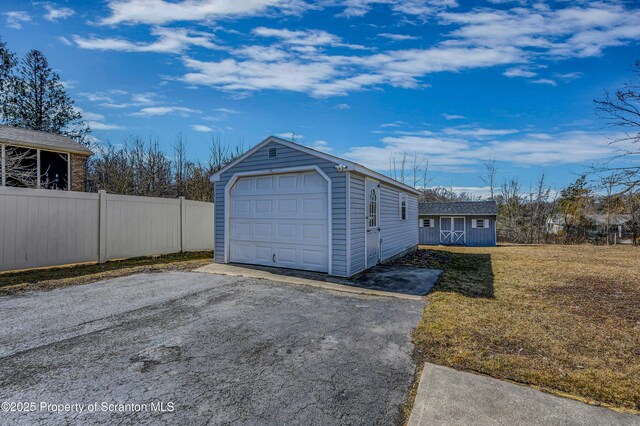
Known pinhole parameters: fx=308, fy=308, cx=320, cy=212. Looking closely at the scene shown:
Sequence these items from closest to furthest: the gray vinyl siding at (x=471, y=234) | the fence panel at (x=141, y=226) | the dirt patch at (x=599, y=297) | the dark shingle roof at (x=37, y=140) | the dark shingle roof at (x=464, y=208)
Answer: the dirt patch at (x=599, y=297) → the fence panel at (x=141, y=226) → the dark shingle roof at (x=37, y=140) → the gray vinyl siding at (x=471, y=234) → the dark shingle roof at (x=464, y=208)

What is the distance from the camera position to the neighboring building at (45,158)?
1133 centimetres

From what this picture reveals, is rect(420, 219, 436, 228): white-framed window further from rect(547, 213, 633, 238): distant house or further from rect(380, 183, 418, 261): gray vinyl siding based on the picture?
rect(547, 213, 633, 238): distant house

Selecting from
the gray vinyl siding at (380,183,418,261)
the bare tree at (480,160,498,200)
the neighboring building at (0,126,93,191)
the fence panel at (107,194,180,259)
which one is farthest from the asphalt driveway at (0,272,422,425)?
the bare tree at (480,160,498,200)

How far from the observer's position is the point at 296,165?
751 cm

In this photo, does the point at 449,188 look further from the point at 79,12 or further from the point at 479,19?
the point at 79,12

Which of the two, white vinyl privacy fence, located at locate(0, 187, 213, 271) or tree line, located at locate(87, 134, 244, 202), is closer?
white vinyl privacy fence, located at locate(0, 187, 213, 271)

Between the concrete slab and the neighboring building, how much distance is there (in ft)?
30.2

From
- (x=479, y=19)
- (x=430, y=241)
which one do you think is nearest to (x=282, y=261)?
(x=479, y=19)

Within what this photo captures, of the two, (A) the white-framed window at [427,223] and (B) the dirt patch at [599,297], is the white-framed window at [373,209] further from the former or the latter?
(A) the white-framed window at [427,223]

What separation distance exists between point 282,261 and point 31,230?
19.2ft

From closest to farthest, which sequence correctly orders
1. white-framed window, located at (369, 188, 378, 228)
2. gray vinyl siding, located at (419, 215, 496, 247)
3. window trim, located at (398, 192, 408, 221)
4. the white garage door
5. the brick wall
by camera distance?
the white garage door < white-framed window, located at (369, 188, 378, 228) < window trim, located at (398, 192, 408, 221) < the brick wall < gray vinyl siding, located at (419, 215, 496, 247)

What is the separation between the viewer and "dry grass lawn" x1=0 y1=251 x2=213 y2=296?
593cm

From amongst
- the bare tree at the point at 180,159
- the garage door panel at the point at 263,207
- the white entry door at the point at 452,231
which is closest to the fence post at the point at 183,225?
the garage door panel at the point at 263,207

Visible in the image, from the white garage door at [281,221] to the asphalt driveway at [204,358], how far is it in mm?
2281
